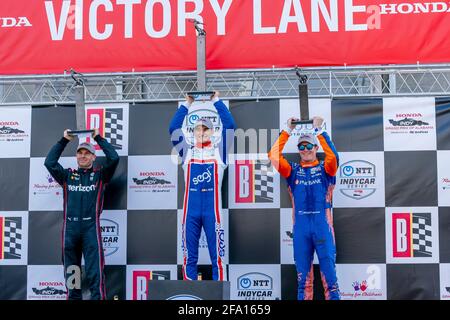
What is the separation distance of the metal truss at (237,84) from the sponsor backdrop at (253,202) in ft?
0.56

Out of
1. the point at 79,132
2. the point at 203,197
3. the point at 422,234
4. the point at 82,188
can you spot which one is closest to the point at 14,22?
the point at 79,132

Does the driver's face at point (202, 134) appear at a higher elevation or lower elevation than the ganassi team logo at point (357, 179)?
higher

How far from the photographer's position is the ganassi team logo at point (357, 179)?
5996mm

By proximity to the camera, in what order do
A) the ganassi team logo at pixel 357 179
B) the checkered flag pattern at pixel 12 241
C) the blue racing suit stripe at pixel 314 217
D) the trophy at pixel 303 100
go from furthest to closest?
1. the checkered flag pattern at pixel 12 241
2. the ganassi team logo at pixel 357 179
3. the trophy at pixel 303 100
4. the blue racing suit stripe at pixel 314 217

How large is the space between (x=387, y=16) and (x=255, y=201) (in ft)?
6.33

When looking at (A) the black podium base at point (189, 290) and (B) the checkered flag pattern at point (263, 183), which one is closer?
(A) the black podium base at point (189, 290)

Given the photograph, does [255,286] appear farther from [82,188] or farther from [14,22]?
[14,22]

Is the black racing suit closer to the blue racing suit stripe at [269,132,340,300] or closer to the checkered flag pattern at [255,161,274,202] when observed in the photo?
the checkered flag pattern at [255,161,274,202]

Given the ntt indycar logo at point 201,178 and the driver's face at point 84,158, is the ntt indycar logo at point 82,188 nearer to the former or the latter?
the driver's face at point 84,158

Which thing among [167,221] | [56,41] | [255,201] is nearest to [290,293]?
[255,201]

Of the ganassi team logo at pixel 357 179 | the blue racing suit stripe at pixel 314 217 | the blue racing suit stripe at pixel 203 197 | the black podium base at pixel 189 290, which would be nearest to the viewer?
the black podium base at pixel 189 290

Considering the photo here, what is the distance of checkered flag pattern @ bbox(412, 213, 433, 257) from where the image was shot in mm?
5887

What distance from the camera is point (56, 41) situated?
6.05m

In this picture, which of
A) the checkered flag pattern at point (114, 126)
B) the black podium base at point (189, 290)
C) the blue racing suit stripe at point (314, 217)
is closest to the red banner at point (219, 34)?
the checkered flag pattern at point (114, 126)
